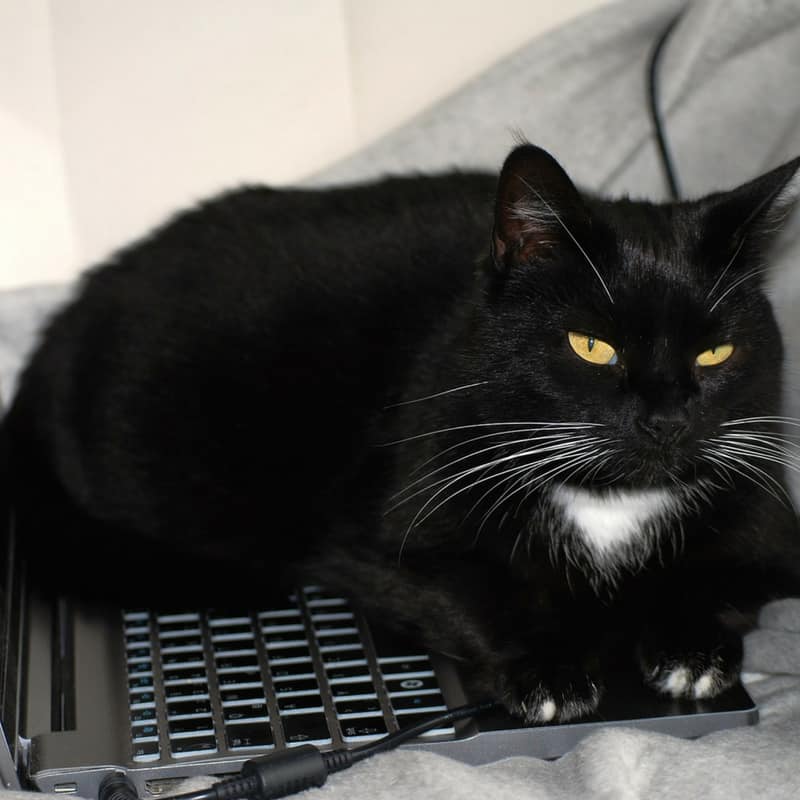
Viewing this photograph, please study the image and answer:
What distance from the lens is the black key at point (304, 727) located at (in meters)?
0.96

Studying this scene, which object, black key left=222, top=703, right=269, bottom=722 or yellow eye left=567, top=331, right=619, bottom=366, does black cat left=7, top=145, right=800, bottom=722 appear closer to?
yellow eye left=567, top=331, right=619, bottom=366

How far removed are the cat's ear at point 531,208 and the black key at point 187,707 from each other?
0.44 m

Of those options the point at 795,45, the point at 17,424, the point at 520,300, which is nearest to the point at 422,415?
the point at 520,300

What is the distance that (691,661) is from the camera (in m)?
1.01

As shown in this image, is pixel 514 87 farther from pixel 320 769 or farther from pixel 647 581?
pixel 320 769

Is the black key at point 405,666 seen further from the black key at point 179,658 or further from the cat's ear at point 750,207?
the cat's ear at point 750,207

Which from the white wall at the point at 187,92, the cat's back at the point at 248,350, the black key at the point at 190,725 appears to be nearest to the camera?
the black key at the point at 190,725

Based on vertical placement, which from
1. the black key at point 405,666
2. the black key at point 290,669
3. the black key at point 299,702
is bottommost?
the black key at point 405,666

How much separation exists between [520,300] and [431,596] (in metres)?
0.28

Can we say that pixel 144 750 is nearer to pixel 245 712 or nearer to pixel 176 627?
pixel 245 712

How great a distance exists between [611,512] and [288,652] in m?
0.32

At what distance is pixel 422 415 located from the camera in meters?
1.13

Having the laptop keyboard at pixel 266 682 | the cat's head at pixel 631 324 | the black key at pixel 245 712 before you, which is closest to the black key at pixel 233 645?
the laptop keyboard at pixel 266 682

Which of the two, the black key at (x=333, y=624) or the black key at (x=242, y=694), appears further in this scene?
the black key at (x=333, y=624)
